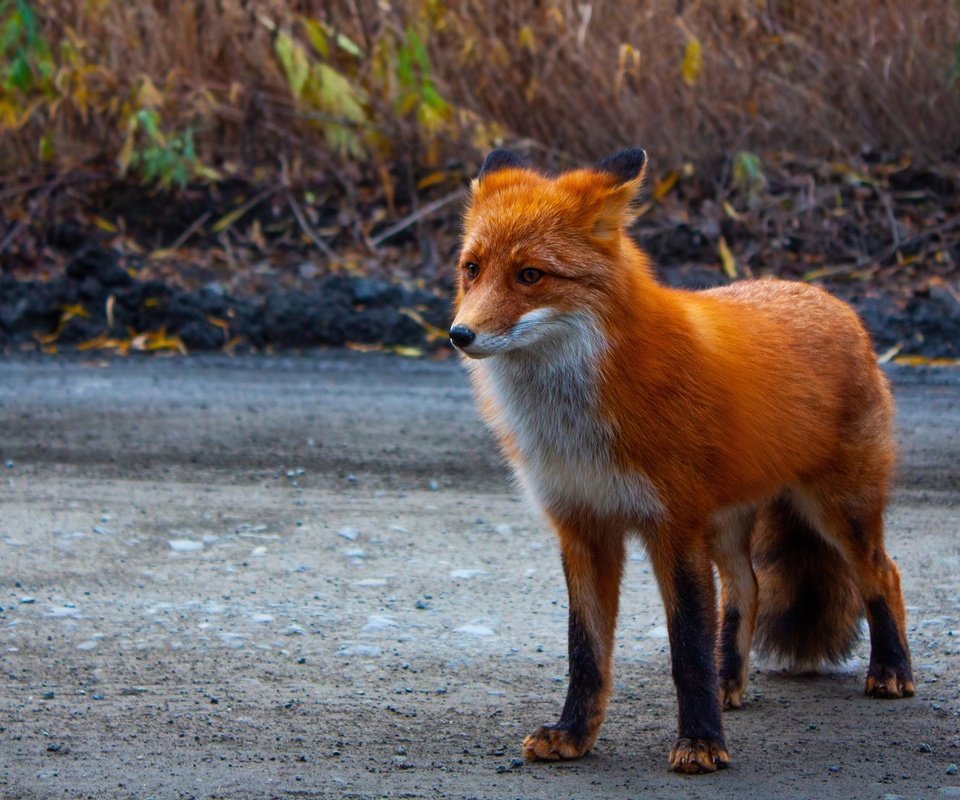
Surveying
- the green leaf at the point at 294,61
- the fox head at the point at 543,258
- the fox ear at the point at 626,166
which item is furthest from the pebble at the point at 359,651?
the green leaf at the point at 294,61

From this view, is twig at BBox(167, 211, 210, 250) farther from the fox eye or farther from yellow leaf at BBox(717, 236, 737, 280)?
the fox eye

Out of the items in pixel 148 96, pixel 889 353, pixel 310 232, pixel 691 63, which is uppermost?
pixel 691 63

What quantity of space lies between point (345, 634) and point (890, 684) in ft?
6.73

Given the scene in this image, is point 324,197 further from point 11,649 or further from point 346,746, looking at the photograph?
point 346,746

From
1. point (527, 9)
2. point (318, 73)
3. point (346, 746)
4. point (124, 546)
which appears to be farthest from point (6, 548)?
point (527, 9)

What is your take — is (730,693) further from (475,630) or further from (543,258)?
(543,258)

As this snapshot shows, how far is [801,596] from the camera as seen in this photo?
490 cm

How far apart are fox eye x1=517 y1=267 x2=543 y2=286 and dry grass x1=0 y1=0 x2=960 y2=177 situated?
9.36 meters

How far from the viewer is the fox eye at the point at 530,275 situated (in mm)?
3941

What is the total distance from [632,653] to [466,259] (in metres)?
1.88

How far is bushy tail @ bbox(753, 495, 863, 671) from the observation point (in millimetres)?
4875

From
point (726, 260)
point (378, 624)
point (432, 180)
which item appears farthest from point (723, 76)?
point (378, 624)

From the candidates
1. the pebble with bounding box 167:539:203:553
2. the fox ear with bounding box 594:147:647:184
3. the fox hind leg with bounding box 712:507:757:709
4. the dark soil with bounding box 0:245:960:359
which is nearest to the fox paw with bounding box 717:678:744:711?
the fox hind leg with bounding box 712:507:757:709

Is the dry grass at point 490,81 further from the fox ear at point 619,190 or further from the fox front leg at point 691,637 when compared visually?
the fox front leg at point 691,637
